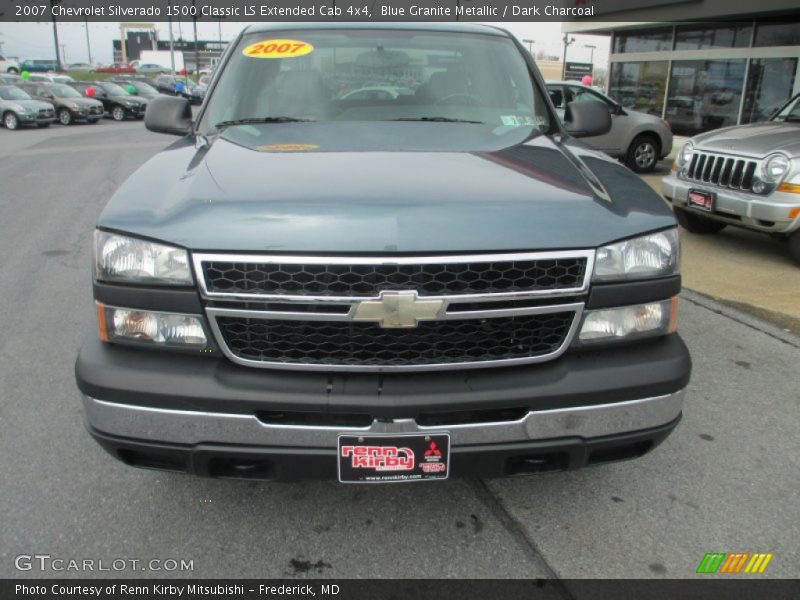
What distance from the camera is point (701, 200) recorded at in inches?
257

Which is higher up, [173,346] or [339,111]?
[339,111]

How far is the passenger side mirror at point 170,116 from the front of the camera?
3607mm

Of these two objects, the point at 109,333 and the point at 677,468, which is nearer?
the point at 109,333

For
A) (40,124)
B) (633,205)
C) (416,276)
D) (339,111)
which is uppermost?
(339,111)

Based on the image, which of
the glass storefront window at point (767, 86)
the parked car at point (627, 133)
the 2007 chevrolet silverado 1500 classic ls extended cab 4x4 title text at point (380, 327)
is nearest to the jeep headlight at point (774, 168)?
the 2007 chevrolet silverado 1500 classic ls extended cab 4x4 title text at point (380, 327)

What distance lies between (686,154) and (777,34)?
8837 mm

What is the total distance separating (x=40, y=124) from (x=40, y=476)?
82.6 ft

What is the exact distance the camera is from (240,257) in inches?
77.2

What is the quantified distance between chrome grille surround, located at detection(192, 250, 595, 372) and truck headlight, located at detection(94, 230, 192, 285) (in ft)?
0.21

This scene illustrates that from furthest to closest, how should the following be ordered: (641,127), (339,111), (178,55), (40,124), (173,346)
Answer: (178,55) → (40,124) → (641,127) → (339,111) → (173,346)

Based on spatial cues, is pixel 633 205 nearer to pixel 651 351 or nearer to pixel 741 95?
pixel 651 351

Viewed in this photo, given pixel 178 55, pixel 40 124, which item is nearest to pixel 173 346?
pixel 40 124

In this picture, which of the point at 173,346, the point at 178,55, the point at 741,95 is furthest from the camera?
the point at 178,55

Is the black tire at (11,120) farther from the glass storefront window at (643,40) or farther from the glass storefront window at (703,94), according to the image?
the glass storefront window at (703,94)
